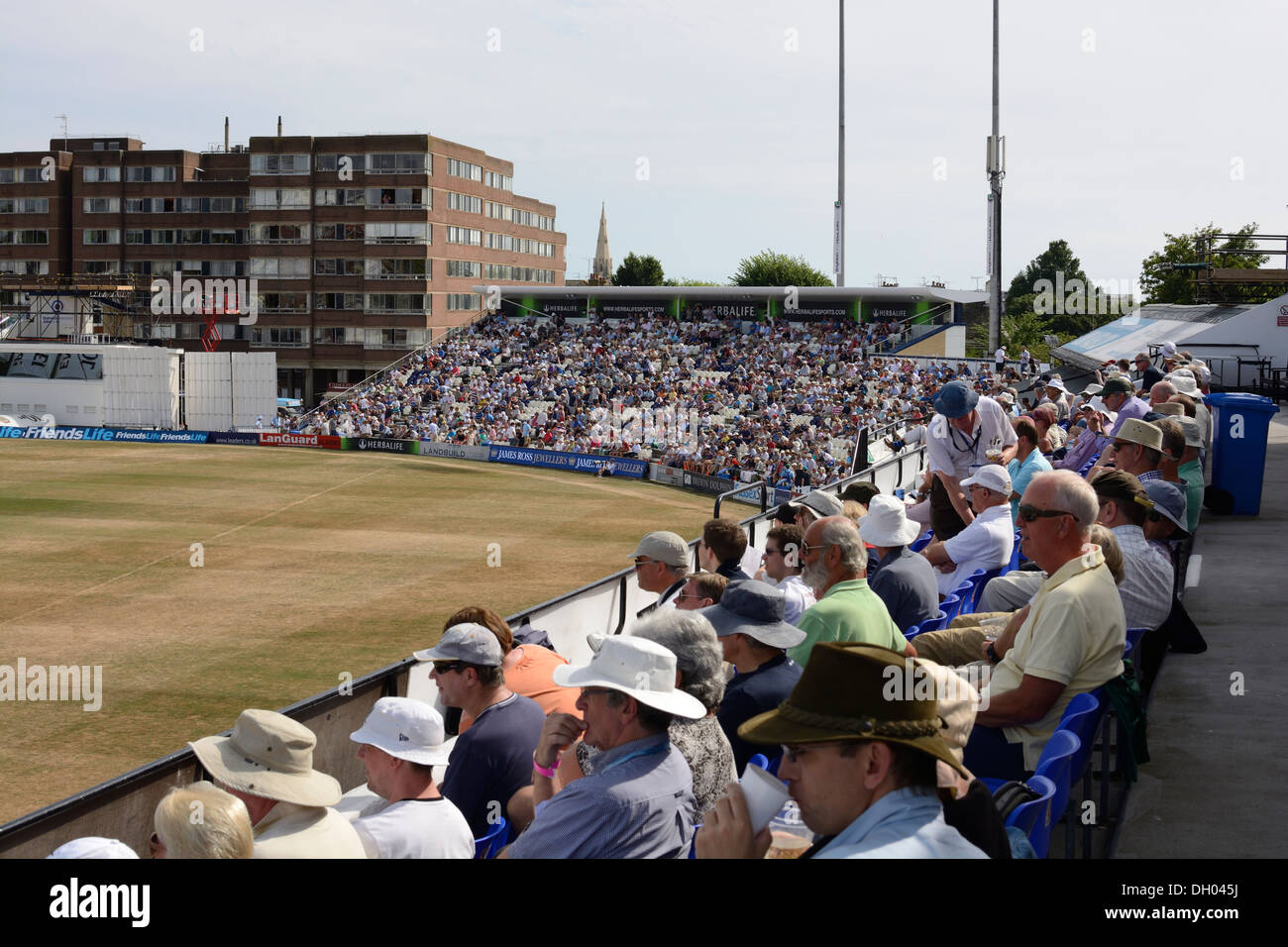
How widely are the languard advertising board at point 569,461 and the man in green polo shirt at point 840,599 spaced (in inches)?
1550

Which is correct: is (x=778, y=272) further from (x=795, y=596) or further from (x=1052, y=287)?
(x=795, y=596)

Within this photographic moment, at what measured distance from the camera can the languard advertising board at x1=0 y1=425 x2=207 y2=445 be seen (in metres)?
58.5

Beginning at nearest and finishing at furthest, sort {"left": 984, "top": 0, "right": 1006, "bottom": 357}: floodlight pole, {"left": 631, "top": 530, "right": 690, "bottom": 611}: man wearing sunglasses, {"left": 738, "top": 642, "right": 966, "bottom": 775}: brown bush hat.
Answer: {"left": 738, "top": 642, "right": 966, "bottom": 775}: brown bush hat < {"left": 631, "top": 530, "right": 690, "bottom": 611}: man wearing sunglasses < {"left": 984, "top": 0, "right": 1006, "bottom": 357}: floodlight pole

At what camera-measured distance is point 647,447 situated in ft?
153

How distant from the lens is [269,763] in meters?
4.23

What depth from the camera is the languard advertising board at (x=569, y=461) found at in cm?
4606

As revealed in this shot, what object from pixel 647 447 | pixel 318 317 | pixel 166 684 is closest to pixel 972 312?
pixel 318 317

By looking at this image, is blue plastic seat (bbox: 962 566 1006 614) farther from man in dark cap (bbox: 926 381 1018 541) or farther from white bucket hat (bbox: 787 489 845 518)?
man in dark cap (bbox: 926 381 1018 541)

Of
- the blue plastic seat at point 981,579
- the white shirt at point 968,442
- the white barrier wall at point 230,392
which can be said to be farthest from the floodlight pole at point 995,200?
the white barrier wall at point 230,392

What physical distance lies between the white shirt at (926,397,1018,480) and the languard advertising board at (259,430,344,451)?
47219 millimetres

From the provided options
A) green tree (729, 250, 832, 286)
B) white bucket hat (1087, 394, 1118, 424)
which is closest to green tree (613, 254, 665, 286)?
green tree (729, 250, 832, 286)
